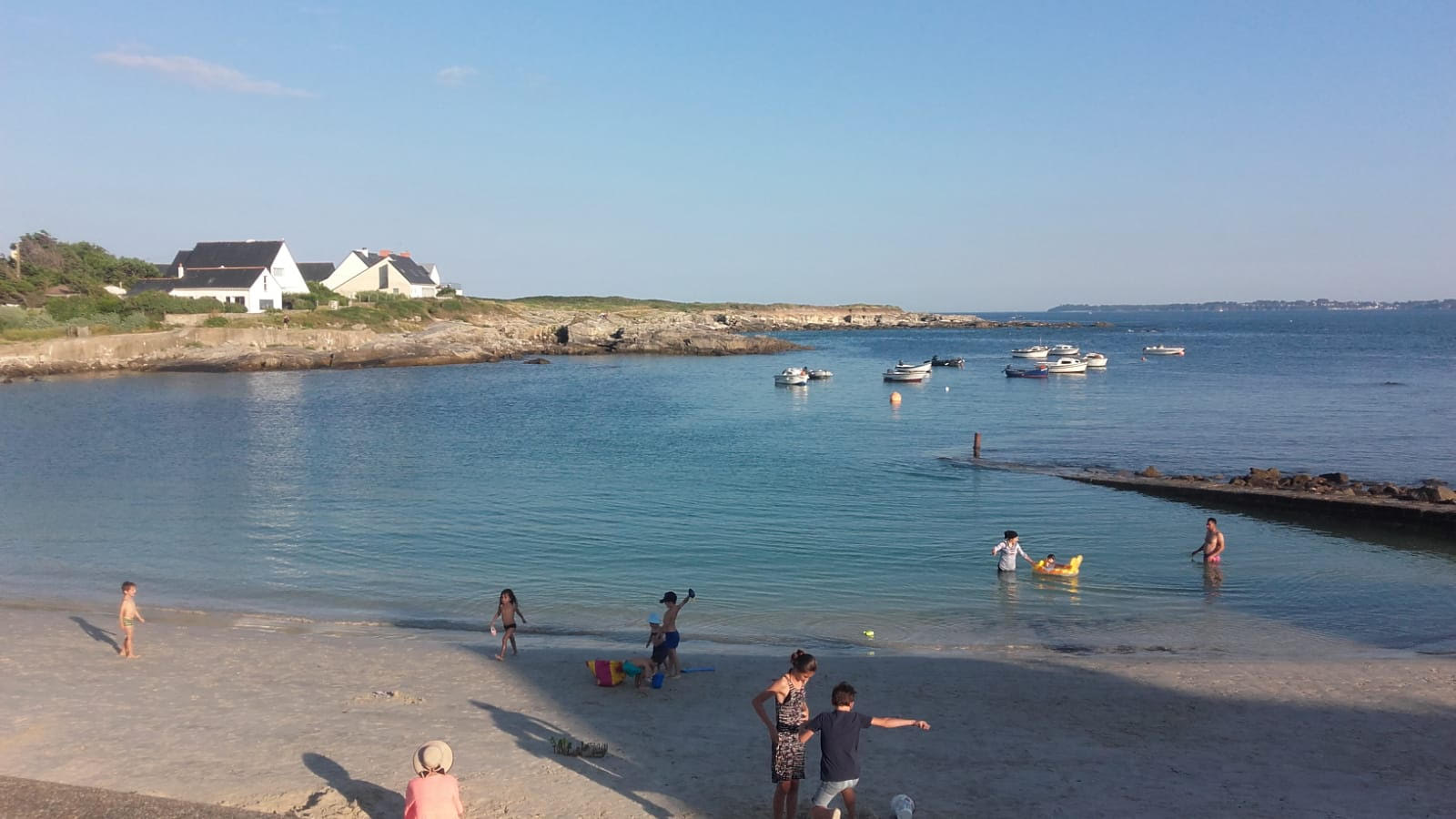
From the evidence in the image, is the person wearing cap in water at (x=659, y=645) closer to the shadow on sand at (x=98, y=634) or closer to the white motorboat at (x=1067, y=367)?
the shadow on sand at (x=98, y=634)

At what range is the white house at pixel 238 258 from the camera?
86.2m

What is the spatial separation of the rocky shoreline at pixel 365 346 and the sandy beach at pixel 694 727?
60.2 meters

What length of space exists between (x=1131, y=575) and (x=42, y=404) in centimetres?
5327

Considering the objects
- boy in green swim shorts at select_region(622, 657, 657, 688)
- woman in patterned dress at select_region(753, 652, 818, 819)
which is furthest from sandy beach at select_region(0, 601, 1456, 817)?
woman in patterned dress at select_region(753, 652, 818, 819)

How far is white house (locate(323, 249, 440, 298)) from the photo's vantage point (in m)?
105

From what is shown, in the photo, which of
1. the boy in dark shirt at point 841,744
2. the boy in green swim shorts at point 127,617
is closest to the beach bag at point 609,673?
the boy in dark shirt at point 841,744

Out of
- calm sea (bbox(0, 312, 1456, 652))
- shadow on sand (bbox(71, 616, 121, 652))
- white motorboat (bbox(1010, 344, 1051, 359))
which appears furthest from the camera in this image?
white motorboat (bbox(1010, 344, 1051, 359))

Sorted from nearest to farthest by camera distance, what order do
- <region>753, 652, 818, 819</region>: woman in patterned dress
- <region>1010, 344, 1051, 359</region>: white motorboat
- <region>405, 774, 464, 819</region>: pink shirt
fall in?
<region>405, 774, 464, 819</region>: pink shirt → <region>753, 652, 818, 819</region>: woman in patterned dress → <region>1010, 344, 1051, 359</region>: white motorboat

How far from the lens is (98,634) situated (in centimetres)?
1605

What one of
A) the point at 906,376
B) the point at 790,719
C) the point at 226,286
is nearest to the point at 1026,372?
the point at 906,376

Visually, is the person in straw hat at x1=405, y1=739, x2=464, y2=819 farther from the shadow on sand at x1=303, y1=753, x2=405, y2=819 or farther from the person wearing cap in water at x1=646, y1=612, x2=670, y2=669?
the person wearing cap in water at x1=646, y1=612, x2=670, y2=669

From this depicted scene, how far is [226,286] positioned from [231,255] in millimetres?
5695

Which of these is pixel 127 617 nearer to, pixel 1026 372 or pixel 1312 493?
pixel 1312 493

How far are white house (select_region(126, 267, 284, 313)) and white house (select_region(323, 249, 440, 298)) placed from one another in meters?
15.9
